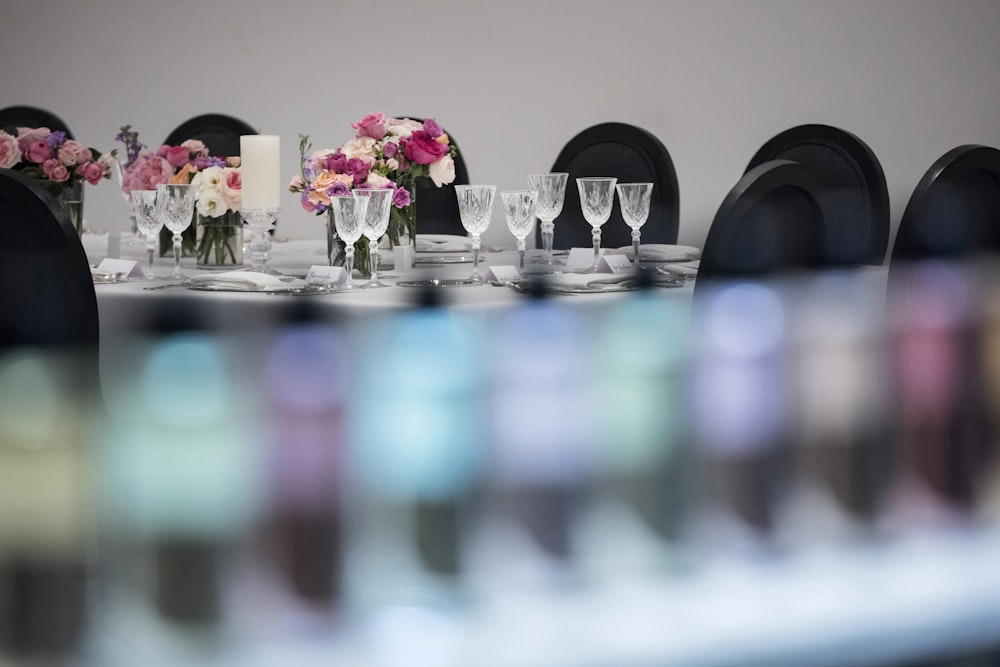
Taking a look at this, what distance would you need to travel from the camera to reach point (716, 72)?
467 cm

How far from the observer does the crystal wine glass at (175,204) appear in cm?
216

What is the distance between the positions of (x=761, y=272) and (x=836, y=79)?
128 inches

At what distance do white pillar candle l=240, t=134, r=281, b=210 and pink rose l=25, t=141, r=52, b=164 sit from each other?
535mm

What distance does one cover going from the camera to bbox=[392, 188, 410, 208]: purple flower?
2.22 m

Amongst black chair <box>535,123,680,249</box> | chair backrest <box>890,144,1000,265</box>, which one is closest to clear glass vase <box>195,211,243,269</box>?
black chair <box>535,123,680,249</box>

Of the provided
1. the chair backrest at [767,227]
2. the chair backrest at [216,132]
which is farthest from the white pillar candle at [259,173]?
the chair backrest at [216,132]

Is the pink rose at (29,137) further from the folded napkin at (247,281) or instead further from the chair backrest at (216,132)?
the chair backrest at (216,132)

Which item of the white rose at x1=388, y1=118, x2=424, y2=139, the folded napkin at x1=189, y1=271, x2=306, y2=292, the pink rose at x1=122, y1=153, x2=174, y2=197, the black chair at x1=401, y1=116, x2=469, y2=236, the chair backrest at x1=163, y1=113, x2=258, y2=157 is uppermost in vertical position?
the chair backrest at x1=163, y1=113, x2=258, y2=157

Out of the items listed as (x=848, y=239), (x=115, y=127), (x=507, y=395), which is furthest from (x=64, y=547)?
(x=115, y=127)

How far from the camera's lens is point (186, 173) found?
2420 millimetres

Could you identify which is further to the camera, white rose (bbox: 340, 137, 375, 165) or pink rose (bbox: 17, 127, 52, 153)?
pink rose (bbox: 17, 127, 52, 153)

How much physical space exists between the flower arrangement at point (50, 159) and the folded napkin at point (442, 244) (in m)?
0.73

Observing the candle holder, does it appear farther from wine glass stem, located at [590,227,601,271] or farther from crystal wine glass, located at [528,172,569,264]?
wine glass stem, located at [590,227,601,271]

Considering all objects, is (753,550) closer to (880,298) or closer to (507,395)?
(507,395)
